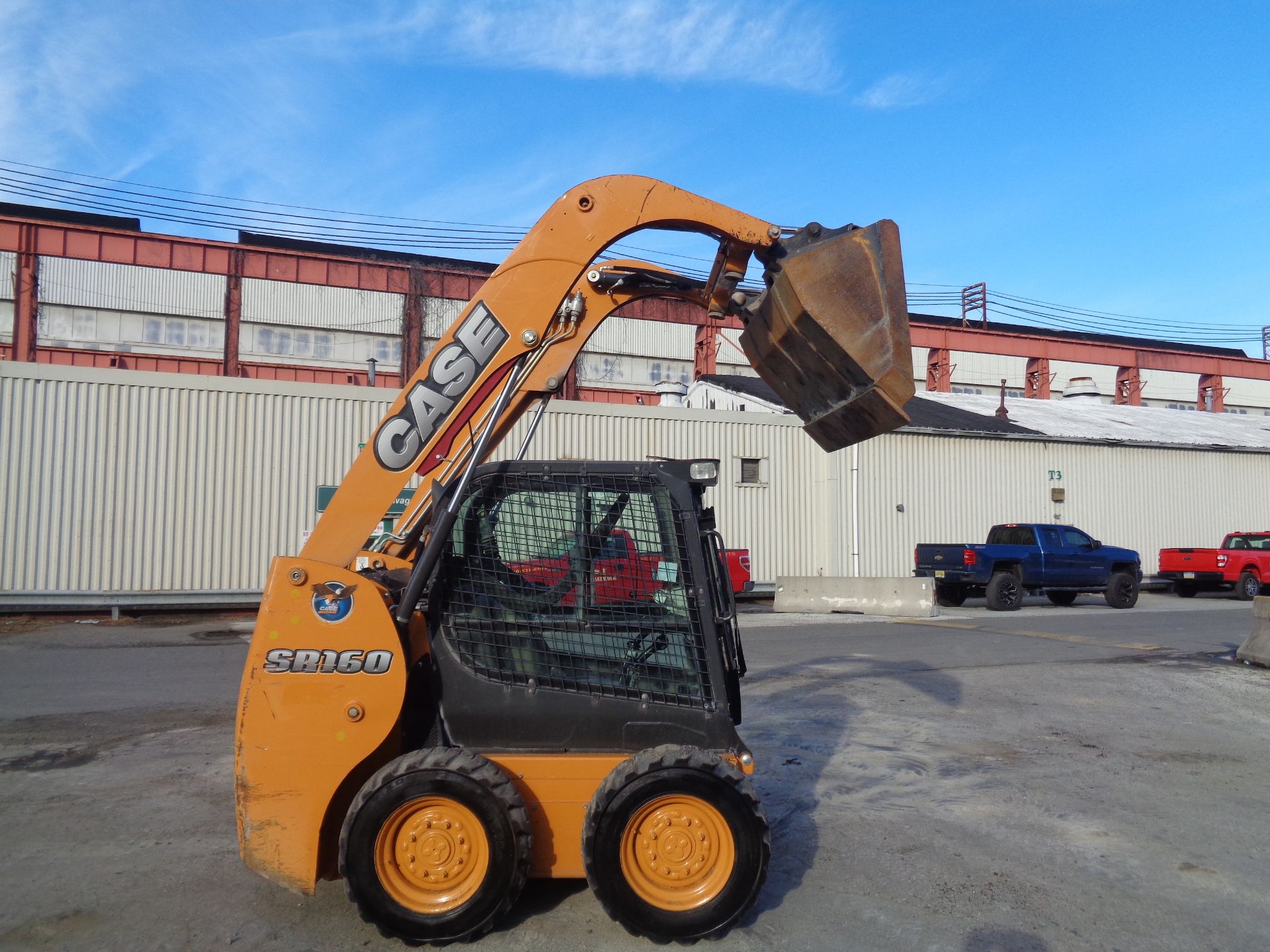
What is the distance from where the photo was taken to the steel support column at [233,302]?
35156mm

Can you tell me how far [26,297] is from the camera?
32.8 meters

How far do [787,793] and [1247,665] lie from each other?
8.35 m

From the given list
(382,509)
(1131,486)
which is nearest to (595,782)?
(382,509)

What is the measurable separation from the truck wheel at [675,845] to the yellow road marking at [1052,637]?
11.5m

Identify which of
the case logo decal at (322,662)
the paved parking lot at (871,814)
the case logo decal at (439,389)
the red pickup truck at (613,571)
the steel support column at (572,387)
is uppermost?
the steel support column at (572,387)

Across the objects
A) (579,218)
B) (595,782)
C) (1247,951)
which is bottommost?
(1247,951)

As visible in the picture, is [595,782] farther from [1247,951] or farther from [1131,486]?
[1131,486]

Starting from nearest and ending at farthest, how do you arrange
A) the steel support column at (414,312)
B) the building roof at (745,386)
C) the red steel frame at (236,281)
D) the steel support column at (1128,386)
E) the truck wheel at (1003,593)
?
the truck wheel at (1003,593) < the building roof at (745,386) < the red steel frame at (236,281) < the steel support column at (414,312) < the steel support column at (1128,386)

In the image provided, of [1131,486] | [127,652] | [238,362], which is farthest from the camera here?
[238,362]

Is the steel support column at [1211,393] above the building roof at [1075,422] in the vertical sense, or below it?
above

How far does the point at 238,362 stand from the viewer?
Result: 1404 inches

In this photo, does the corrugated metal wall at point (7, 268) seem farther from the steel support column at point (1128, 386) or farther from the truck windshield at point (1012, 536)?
the steel support column at point (1128, 386)

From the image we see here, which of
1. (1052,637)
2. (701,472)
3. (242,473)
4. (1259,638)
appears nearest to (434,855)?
(701,472)

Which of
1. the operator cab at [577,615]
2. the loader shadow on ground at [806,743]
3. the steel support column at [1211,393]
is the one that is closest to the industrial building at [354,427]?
the steel support column at [1211,393]
